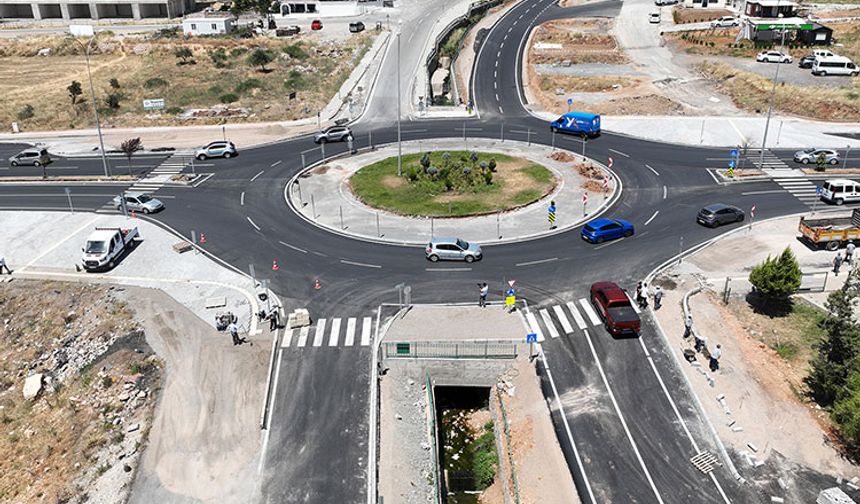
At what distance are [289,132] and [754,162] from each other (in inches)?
1943

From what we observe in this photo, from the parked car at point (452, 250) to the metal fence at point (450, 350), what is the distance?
10.6 metres

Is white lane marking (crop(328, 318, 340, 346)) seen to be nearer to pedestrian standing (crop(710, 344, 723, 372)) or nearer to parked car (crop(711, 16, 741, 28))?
pedestrian standing (crop(710, 344, 723, 372))

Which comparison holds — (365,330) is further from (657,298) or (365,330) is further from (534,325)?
(657,298)

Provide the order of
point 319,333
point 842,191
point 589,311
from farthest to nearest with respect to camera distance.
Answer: point 842,191 → point 589,311 → point 319,333

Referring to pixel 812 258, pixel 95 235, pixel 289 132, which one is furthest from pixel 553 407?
pixel 289 132

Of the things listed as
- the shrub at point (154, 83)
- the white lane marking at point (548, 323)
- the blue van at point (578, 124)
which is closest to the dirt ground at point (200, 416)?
the white lane marking at point (548, 323)

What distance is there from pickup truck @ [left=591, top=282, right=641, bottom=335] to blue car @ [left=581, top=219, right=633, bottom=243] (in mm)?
7782

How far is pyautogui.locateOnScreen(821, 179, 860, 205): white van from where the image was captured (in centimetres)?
5372

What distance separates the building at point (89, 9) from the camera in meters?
134

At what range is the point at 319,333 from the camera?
39.2 m

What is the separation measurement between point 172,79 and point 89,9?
60.4 m

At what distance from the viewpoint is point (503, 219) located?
5278cm

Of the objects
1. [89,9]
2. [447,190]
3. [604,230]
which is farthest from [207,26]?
[604,230]

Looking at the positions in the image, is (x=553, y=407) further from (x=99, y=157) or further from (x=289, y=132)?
(x=99, y=157)
